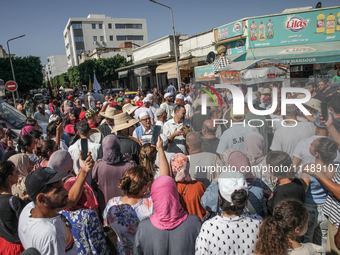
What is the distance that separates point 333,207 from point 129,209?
1972 millimetres

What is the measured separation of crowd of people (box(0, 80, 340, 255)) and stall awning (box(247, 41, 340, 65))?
1197cm

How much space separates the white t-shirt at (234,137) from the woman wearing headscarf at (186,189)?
594mm

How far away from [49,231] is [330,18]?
19549 mm

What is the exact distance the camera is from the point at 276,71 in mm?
4652

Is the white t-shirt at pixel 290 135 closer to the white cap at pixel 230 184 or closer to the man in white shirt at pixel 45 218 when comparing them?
the white cap at pixel 230 184

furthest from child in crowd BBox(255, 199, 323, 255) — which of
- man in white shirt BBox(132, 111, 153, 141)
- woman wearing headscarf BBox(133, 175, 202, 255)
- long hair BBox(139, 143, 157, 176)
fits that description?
man in white shirt BBox(132, 111, 153, 141)

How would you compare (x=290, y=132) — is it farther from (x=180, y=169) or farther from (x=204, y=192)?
(x=180, y=169)

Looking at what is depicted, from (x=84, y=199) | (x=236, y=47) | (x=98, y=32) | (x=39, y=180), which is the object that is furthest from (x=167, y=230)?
(x=98, y=32)

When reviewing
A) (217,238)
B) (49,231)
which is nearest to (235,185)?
(217,238)

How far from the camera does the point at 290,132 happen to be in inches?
104

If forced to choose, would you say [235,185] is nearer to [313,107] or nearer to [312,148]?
[312,148]

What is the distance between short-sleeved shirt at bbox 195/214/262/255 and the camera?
1696 mm

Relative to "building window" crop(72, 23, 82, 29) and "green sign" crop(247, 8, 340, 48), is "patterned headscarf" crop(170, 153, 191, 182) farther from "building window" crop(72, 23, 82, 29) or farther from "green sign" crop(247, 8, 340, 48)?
"building window" crop(72, 23, 82, 29)

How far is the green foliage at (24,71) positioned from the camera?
28456mm
